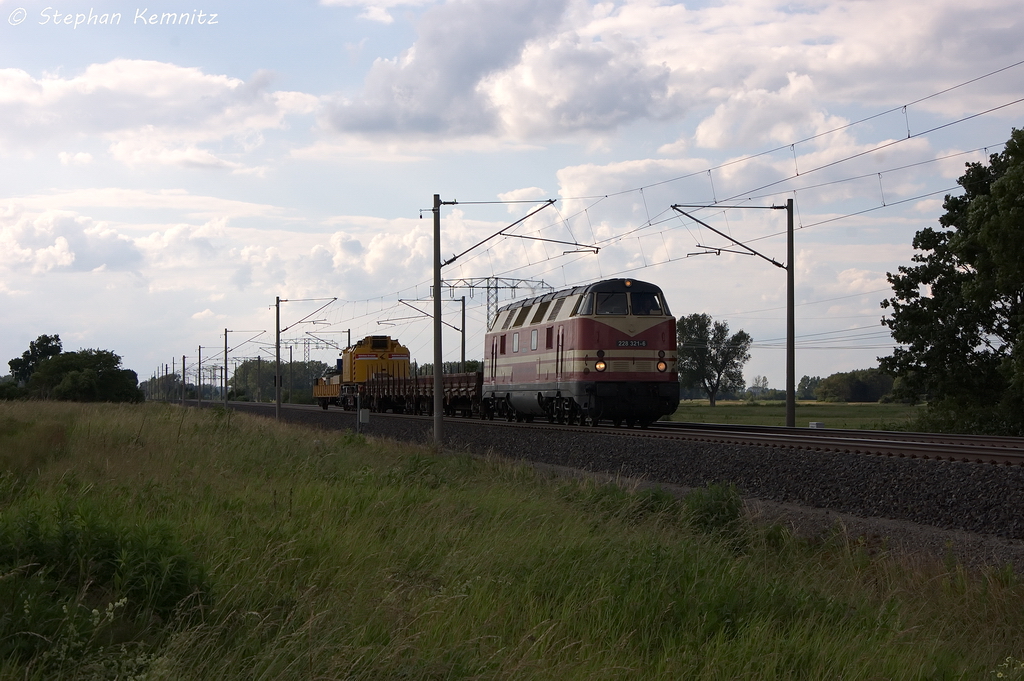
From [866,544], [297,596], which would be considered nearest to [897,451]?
[866,544]

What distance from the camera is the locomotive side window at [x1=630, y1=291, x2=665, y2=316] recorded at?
2620 cm

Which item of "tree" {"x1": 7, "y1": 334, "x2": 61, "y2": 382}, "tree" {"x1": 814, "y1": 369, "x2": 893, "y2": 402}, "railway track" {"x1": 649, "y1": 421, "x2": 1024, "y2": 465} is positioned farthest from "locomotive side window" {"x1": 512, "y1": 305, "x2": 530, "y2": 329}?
"tree" {"x1": 814, "y1": 369, "x2": 893, "y2": 402}

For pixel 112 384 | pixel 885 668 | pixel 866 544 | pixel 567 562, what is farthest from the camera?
pixel 112 384

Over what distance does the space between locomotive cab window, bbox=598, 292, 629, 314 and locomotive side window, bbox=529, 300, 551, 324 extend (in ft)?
11.4

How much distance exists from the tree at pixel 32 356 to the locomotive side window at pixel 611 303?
85439 mm

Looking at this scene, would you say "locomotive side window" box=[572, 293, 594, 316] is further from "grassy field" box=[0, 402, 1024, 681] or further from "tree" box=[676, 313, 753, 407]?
"tree" box=[676, 313, 753, 407]

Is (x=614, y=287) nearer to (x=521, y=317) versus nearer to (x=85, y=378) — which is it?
(x=521, y=317)

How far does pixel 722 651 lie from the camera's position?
6848 millimetres

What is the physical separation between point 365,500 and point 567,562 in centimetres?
337

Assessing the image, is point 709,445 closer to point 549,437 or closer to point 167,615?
point 549,437

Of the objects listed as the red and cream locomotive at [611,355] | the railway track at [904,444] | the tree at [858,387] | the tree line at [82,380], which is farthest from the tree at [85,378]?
the tree at [858,387]

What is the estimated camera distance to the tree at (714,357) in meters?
135

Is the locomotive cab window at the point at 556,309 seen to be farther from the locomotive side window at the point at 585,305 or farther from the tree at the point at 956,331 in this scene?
the tree at the point at 956,331

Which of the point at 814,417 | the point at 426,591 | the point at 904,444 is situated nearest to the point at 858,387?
the point at 814,417
